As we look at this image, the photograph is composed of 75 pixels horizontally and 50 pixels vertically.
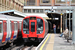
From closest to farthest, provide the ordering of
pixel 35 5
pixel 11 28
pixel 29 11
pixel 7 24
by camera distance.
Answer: pixel 7 24 < pixel 11 28 < pixel 29 11 < pixel 35 5

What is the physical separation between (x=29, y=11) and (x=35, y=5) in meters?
5.27

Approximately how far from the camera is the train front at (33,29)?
17.0m

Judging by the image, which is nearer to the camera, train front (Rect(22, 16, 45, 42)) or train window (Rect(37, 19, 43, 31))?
train front (Rect(22, 16, 45, 42))

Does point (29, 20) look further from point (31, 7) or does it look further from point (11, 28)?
point (31, 7)

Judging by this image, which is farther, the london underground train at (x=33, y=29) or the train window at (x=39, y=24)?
the train window at (x=39, y=24)

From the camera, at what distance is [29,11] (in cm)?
5938

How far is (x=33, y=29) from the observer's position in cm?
1703

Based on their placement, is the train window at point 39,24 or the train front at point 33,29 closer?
the train front at point 33,29

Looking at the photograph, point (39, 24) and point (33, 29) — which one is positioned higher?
point (39, 24)

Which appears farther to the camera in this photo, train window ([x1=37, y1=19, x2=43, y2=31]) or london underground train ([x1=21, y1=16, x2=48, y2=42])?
train window ([x1=37, y1=19, x2=43, y2=31])

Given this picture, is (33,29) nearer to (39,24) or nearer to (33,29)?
(33,29)

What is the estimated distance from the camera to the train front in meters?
17.0

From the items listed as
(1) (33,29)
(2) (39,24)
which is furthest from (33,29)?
(2) (39,24)

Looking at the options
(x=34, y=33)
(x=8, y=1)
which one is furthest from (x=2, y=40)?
(x=8, y=1)
